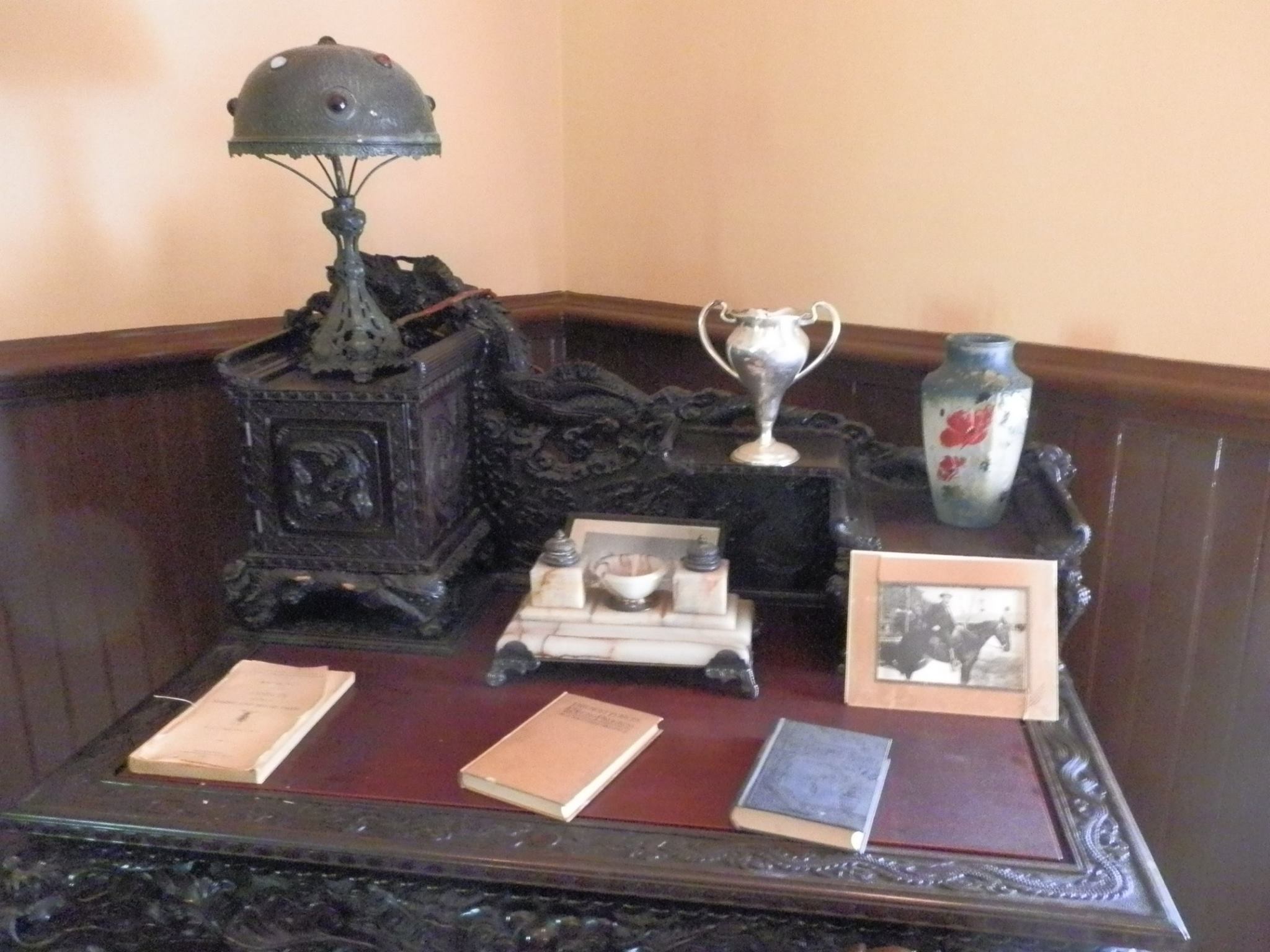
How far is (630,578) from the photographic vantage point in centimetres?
122

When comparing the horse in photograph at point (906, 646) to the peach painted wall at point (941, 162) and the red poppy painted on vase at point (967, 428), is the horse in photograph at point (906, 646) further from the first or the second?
the peach painted wall at point (941, 162)

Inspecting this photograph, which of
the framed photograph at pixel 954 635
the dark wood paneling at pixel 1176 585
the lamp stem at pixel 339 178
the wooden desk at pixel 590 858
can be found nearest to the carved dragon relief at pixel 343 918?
the wooden desk at pixel 590 858

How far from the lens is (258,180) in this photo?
5.31ft

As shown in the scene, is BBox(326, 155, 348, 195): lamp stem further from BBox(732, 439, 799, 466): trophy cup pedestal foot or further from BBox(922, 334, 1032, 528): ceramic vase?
BBox(922, 334, 1032, 528): ceramic vase

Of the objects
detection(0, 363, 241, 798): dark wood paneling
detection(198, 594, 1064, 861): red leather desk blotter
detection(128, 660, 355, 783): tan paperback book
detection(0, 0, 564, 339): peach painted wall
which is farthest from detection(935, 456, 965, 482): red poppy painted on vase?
detection(0, 363, 241, 798): dark wood paneling

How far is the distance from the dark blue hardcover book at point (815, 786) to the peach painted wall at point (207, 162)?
1.08 m

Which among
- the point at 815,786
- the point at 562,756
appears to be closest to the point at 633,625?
the point at 562,756

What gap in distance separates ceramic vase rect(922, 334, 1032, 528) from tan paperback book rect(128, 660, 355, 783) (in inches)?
30.0

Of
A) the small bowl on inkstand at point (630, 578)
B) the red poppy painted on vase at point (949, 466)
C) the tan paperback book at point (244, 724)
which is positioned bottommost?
the tan paperback book at point (244, 724)

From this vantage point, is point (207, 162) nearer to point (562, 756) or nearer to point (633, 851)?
point (562, 756)

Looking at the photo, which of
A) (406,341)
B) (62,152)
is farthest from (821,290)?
(62,152)

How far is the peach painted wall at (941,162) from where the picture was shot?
4.25 ft

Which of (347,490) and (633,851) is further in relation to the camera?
(347,490)

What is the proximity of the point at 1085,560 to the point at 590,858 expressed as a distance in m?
0.89
